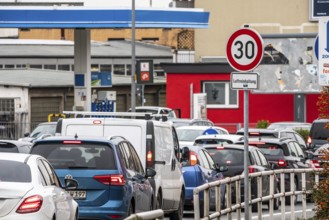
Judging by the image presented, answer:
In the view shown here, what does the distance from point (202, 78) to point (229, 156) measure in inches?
1643

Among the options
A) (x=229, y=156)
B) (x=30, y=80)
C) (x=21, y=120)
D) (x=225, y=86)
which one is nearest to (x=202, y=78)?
(x=225, y=86)

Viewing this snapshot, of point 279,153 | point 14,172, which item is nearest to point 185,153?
point 279,153

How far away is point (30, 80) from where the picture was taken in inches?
2522

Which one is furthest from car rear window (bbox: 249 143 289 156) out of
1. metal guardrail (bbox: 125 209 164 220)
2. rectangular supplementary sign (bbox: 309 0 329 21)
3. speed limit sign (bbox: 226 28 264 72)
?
metal guardrail (bbox: 125 209 164 220)

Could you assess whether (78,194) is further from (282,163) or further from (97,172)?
(282,163)

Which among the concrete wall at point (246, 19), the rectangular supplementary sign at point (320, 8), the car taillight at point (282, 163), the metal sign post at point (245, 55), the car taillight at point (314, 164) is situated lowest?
the car taillight at point (314, 164)

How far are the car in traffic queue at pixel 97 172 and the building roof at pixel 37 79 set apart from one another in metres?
40.8

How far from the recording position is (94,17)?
48.7 metres

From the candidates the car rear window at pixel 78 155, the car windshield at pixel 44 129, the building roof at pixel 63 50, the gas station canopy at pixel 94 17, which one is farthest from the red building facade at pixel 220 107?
the car rear window at pixel 78 155

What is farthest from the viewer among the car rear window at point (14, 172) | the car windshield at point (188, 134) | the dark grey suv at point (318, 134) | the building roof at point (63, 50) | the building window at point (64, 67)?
the building window at point (64, 67)

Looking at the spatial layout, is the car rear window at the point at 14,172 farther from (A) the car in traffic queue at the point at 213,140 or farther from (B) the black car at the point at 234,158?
(A) the car in traffic queue at the point at 213,140

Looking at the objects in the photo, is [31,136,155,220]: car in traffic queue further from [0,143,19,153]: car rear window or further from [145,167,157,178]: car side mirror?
[0,143,19,153]: car rear window

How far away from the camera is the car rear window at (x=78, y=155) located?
18.1m

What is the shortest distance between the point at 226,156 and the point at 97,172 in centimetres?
1080
